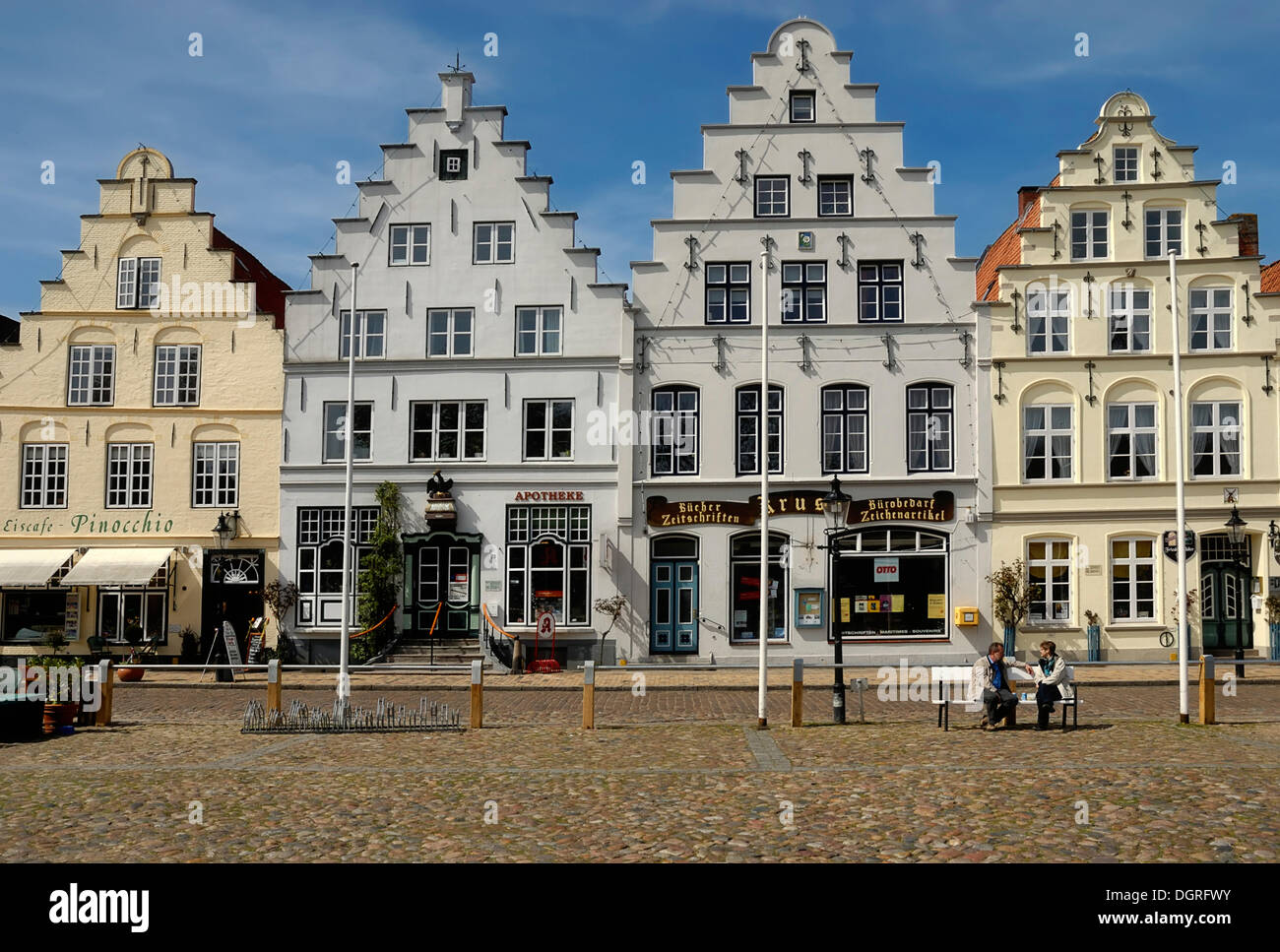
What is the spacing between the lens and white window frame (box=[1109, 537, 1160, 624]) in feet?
96.6

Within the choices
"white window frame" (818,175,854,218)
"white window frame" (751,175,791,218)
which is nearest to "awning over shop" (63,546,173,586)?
"white window frame" (751,175,791,218)

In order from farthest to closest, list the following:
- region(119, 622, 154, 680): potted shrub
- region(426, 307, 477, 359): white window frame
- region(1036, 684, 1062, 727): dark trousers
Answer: region(426, 307, 477, 359): white window frame → region(119, 622, 154, 680): potted shrub → region(1036, 684, 1062, 727): dark trousers

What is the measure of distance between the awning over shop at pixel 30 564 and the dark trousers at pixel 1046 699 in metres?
24.5

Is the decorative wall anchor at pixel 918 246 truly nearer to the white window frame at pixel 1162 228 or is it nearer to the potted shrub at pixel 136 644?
the white window frame at pixel 1162 228

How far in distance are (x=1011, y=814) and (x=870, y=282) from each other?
21561mm

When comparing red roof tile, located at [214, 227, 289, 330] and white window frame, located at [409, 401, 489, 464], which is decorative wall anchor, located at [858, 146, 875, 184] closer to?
white window frame, located at [409, 401, 489, 464]

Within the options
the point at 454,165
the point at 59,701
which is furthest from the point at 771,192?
the point at 59,701

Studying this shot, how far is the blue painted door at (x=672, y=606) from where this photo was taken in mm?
29578

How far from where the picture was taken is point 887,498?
2962 cm

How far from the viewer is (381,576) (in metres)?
29.5

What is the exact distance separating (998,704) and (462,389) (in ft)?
58.3

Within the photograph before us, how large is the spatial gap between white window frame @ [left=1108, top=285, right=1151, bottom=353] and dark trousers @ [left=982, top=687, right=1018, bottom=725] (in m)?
16.1

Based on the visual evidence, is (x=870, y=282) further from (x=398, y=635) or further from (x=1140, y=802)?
(x=1140, y=802)
